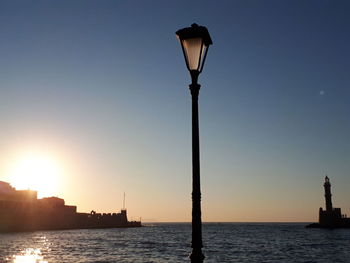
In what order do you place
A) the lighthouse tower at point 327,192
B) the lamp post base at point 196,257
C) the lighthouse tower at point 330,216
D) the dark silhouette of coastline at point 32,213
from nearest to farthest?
the lamp post base at point 196,257, the dark silhouette of coastline at point 32,213, the lighthouse tower at point 327,192, the lighthouse tower at point 330,216

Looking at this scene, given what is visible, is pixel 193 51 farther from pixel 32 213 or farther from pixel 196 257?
pixel 32 213

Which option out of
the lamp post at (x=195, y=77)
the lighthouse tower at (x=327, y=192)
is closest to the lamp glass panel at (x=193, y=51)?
the lamp post at (x=195, y=77)

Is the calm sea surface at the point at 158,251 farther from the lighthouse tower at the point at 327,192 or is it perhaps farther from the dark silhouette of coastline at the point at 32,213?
the lighthouse tower at the point at 327,192

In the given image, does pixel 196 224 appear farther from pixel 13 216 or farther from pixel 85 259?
pixel 13 216

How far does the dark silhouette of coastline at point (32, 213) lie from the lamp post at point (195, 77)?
135m

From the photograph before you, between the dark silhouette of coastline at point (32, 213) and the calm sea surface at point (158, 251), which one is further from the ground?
the dark silhouette of coastline at point (32, 213)

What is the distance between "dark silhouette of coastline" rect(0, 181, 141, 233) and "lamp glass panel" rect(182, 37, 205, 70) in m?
135

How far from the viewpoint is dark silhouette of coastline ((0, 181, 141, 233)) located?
129750 mm

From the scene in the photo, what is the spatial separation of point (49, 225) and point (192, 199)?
15461 centimetres

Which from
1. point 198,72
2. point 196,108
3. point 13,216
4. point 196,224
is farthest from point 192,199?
point 13,216

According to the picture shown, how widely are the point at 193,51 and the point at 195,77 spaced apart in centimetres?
40

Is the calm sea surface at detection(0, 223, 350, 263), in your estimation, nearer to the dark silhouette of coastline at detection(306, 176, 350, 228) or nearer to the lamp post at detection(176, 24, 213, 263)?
Result: the lamp post at detection(176, 24, 213, 263)

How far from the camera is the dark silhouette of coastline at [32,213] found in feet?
426

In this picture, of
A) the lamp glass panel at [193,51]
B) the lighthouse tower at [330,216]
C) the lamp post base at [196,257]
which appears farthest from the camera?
the lighthouse tower at [330,216]
